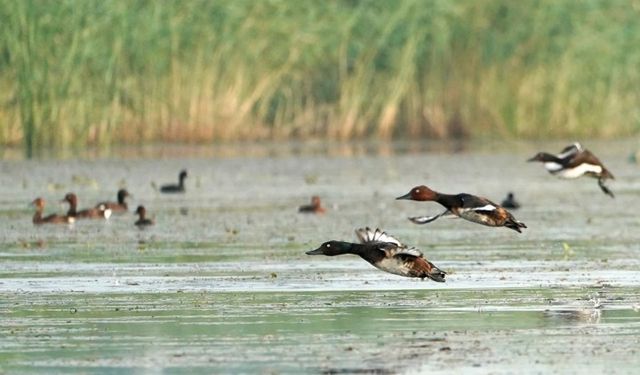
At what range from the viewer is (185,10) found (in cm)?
3362

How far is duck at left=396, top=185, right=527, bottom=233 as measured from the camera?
41.2 feet

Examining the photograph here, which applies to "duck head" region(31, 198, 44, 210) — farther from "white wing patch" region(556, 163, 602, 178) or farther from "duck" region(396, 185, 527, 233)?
"duck" region(396, 185, 527, 233)

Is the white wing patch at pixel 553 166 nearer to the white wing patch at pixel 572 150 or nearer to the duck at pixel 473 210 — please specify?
the white wing patch at pixel 572 150

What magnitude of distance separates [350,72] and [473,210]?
27.0m

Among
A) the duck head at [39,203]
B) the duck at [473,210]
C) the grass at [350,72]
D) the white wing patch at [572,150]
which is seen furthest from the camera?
the grass at [350,72]

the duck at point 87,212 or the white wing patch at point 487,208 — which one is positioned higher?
the white wing patch at point 487,208

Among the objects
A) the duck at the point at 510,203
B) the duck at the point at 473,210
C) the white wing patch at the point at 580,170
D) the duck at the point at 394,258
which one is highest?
the white wing patch at the point at 580,170

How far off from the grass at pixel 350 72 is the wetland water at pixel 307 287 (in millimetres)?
7135

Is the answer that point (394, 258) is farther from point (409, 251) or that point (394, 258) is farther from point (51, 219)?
point (51, 219)

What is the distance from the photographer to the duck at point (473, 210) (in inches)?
494

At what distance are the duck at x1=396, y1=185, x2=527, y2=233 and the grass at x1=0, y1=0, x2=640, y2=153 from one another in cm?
1887

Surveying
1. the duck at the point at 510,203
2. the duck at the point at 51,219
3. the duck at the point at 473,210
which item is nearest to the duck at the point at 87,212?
the duck at the point at 51,219

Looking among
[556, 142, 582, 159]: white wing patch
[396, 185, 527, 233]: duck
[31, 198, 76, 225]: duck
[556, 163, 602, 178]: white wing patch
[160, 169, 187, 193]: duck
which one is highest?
[556, 142, 582, 159]: white wing patch

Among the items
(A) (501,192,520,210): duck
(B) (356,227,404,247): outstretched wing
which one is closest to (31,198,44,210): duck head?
(A) (501,192,520,210): duck
